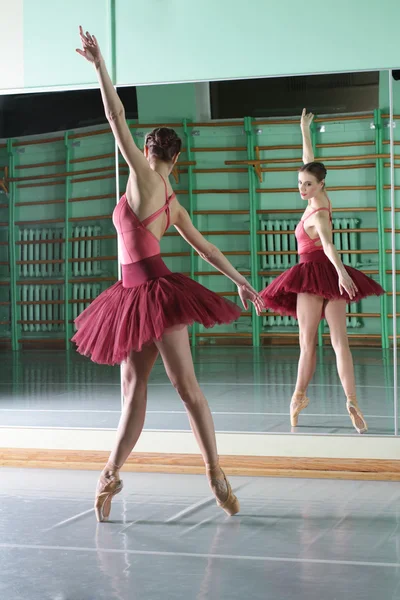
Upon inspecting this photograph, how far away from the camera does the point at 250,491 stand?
4.39 m

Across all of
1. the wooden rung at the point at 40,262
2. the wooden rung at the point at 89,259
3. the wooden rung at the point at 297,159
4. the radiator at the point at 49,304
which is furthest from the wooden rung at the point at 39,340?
the wooden rung at the point at 297,159

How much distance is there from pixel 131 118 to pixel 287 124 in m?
1.01

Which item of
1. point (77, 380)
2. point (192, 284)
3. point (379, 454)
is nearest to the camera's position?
point (192, 284)

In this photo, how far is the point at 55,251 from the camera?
11750 mm

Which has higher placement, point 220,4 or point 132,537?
point 220,4

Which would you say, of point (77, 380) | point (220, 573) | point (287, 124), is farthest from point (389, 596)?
point (77, 380)

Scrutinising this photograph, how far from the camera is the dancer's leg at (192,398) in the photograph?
3721 millimetres

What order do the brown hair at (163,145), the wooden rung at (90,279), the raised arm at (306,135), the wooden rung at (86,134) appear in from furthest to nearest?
the wooden rung at (90,279) < the wooden rung at (86,134) < the raised arm at (306,135) < the brown hair at (163,145)

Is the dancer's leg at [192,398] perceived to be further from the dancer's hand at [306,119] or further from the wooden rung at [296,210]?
the dancer's hand at [306,119]

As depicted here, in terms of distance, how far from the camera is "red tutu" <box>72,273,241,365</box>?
3.67m

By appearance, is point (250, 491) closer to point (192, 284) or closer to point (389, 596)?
point (192, 284)

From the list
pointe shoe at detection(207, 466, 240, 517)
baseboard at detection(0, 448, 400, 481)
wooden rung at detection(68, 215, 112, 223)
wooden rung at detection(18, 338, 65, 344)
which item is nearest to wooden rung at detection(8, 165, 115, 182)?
wooden rung at detection(68, 215, 112, 223)

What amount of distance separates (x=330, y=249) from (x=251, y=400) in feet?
4.55

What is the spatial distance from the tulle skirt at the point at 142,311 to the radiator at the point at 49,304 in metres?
6.95
